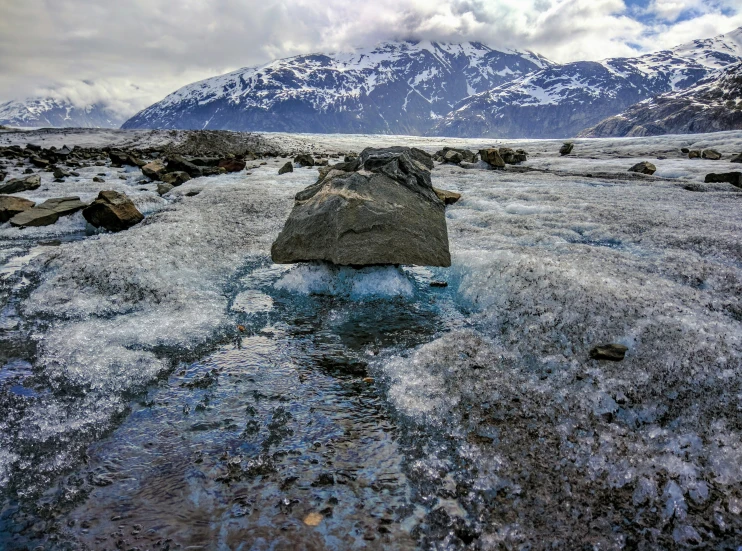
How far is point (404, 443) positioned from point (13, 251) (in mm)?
8959

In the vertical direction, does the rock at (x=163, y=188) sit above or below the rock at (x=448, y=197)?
above

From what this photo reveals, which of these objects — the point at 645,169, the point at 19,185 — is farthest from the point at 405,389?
the point at 645,169

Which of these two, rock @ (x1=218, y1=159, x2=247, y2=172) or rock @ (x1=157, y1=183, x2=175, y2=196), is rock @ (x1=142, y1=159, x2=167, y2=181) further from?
A: rock @ (x1=218, y1=159, x2=247, y2=172)

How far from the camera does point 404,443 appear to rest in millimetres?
3248

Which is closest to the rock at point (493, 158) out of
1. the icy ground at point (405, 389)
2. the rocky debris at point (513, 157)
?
the rocky debris at point (513, 157)

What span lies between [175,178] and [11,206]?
6.13 metres

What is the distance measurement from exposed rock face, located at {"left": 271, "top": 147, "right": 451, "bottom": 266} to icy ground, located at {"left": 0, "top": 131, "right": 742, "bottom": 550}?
42 cm

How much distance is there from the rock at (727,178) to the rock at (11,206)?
20.3 m

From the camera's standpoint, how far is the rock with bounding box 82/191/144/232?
9.50 m

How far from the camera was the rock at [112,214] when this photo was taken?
950 centimetres

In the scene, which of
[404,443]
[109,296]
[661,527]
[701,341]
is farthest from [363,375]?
[109,296]

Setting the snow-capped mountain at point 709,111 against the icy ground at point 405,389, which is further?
the snow-capped mountain at point 709,111

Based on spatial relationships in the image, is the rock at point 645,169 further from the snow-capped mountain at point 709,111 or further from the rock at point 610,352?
the snow-capped mountain at point 709,111

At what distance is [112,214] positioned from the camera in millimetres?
9484
